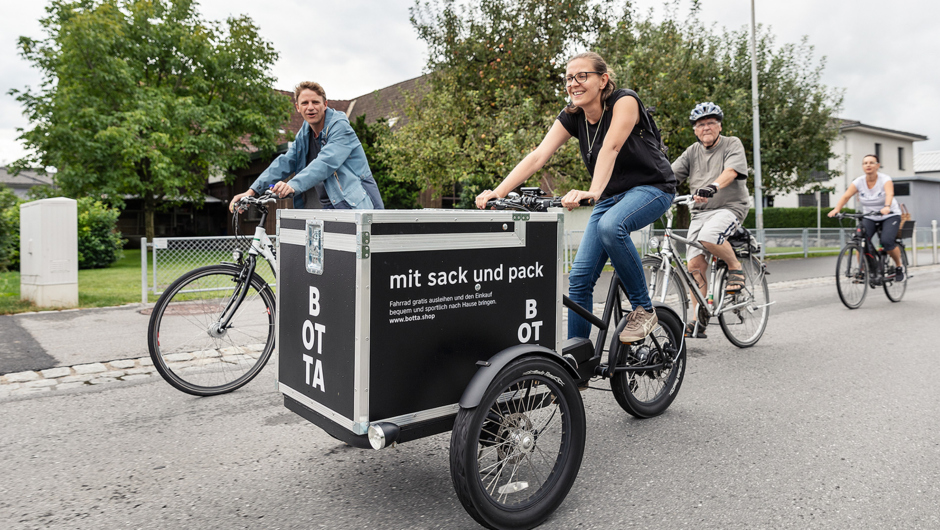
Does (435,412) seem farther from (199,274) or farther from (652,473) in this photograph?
(199,274)

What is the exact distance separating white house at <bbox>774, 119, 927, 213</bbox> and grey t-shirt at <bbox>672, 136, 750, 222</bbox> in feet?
113

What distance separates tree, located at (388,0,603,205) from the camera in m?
16.6

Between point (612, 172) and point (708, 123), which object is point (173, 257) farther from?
point (612, 172)

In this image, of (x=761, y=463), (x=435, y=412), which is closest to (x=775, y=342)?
(x=761, y=463)

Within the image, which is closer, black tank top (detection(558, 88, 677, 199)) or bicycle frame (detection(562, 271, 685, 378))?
bicycle frame (detection(562, 271, 685, 378))

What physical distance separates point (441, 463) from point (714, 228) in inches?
132

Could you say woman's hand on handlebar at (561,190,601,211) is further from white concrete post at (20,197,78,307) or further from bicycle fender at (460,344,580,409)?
white concrete post at (20,197,78,307)

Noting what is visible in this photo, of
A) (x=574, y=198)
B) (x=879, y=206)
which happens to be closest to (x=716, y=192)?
(x=574, y=198)

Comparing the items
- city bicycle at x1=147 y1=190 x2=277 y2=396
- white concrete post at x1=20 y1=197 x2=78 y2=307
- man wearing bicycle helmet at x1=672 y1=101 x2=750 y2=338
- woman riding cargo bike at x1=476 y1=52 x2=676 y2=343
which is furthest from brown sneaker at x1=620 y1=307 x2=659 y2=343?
white concrete post at x1=20 y1=197 x2=78 y2=307

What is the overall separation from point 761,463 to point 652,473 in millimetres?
577

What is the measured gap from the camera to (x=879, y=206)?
28.5ft

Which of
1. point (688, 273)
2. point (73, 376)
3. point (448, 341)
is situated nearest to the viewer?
point (448, 341)

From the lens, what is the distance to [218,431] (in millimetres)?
3621

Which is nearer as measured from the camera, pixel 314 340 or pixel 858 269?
pixel 314 340
